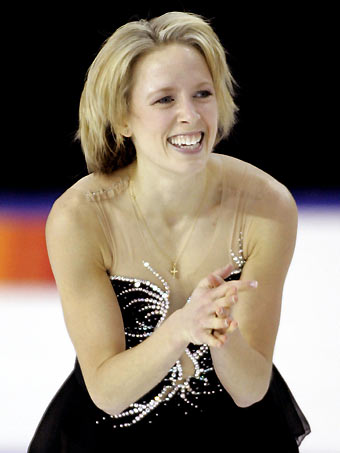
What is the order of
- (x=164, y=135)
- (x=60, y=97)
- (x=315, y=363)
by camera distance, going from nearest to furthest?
(x=164, y=135) → (x=315, y=363) → (x=60, y=97)

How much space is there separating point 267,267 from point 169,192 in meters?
0.32

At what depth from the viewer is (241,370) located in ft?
7.86

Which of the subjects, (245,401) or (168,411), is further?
(168,411)

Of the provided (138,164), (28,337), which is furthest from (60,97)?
(138,164)

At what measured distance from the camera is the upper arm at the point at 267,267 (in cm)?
251

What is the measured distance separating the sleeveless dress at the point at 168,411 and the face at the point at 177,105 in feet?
0.86

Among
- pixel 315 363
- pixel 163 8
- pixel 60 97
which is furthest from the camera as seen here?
pixel 60 97

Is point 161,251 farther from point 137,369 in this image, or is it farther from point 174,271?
point 137,369

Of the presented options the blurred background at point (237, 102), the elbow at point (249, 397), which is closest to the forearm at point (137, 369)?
the elbow at point (249, 397)

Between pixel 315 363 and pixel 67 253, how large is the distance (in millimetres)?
1332

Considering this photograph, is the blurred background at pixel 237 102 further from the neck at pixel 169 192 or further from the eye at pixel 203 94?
the eye at pixel 203 94

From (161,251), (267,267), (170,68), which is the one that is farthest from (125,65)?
(267,267)

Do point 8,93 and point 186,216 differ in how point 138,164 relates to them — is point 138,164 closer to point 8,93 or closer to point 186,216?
point 186,216

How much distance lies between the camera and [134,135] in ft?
8.37
